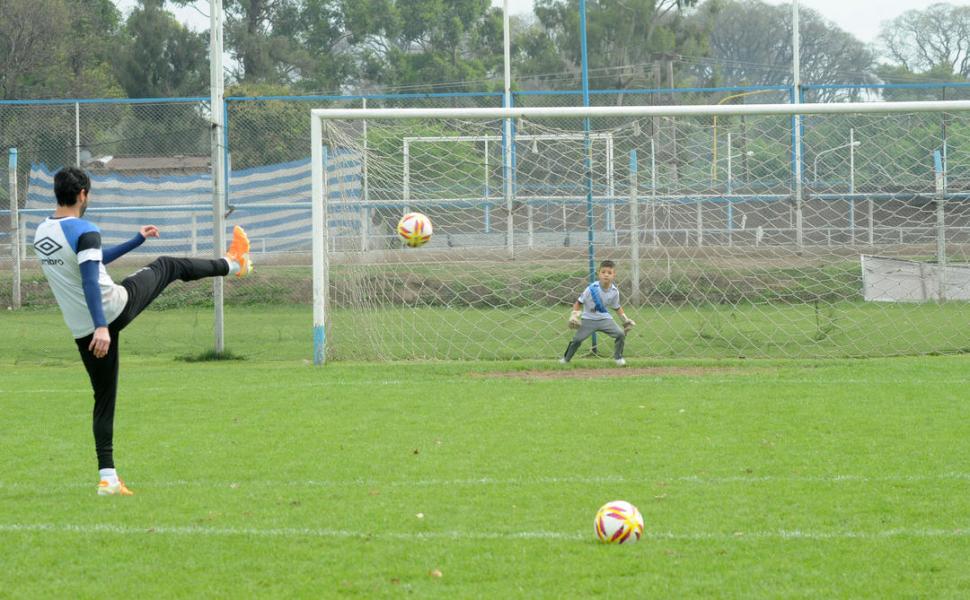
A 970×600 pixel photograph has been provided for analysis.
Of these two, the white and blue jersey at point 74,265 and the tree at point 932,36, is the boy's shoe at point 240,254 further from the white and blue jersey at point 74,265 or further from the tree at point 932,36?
the tree at point 932,36

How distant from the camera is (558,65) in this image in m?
37.1

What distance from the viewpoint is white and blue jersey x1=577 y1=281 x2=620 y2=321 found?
13.4m

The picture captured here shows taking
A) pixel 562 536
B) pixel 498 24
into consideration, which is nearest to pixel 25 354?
pixel 562 536

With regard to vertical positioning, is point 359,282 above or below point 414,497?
above

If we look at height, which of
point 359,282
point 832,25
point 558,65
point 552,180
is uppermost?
point 832,25

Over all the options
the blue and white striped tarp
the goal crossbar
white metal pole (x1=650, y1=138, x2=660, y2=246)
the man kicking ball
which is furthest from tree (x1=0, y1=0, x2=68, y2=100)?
the man kicking ball

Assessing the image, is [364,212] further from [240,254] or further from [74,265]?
[74,265]

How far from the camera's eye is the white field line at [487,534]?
5.59 metres

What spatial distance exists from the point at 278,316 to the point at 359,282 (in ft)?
18.4

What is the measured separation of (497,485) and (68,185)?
10.0 feet

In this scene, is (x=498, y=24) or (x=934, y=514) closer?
(x=934, y=514)

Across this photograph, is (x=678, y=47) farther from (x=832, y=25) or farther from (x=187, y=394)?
(x=187, y=394)

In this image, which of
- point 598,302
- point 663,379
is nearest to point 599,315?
point 598,302

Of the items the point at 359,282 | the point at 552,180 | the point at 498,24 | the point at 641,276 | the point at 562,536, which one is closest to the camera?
the point at 562,536
